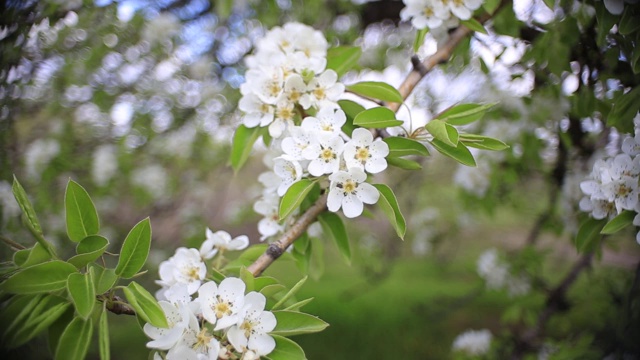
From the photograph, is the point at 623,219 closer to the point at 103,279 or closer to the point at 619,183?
the point at 619,183

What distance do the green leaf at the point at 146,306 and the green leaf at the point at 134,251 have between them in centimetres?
5

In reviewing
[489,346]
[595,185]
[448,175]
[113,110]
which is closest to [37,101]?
[113,110]

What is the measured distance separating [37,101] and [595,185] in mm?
2399

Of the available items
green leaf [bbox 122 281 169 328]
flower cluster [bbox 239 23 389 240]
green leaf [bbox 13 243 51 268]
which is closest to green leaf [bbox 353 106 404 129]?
flower cluster [bbox 239 23 389 240]

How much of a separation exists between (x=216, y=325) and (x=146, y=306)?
0.12m

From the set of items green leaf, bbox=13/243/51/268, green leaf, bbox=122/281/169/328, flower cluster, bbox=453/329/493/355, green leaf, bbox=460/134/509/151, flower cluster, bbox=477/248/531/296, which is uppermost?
green leaf, bbox=13/243/51/268

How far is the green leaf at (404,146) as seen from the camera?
869 millimetres

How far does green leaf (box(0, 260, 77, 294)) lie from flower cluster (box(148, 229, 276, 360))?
0.15m

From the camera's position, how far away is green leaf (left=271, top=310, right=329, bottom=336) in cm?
79

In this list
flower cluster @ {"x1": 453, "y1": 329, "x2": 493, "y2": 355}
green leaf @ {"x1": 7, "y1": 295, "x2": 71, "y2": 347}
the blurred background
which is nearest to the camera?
green leaf @ {"x1": 7, "y1": 295, "x2": 71, "y2": 347}

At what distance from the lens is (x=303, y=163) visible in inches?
37.3

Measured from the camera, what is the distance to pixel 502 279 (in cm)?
246

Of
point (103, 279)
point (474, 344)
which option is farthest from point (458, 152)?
point (474, 344)

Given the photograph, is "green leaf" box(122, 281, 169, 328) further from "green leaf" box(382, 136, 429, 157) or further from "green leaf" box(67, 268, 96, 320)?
"green leaf" box(382, 136, 429, 157)
